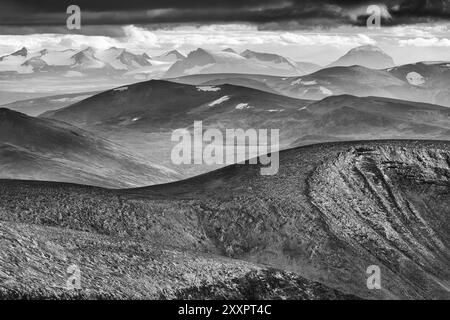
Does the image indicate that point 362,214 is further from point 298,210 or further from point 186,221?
point 186,221

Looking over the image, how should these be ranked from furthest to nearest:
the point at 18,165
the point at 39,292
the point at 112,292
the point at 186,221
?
1. the point at 18,165
2. the point at 186,221
3. the point at 112,292
4. the point at 39,292

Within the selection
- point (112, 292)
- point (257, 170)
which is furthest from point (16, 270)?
point (257, 170)

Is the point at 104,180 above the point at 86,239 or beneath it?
beneath

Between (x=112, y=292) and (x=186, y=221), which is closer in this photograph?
(x=112, y=292)

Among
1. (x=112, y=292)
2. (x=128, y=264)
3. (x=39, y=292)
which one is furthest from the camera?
(x=128, y=264)
